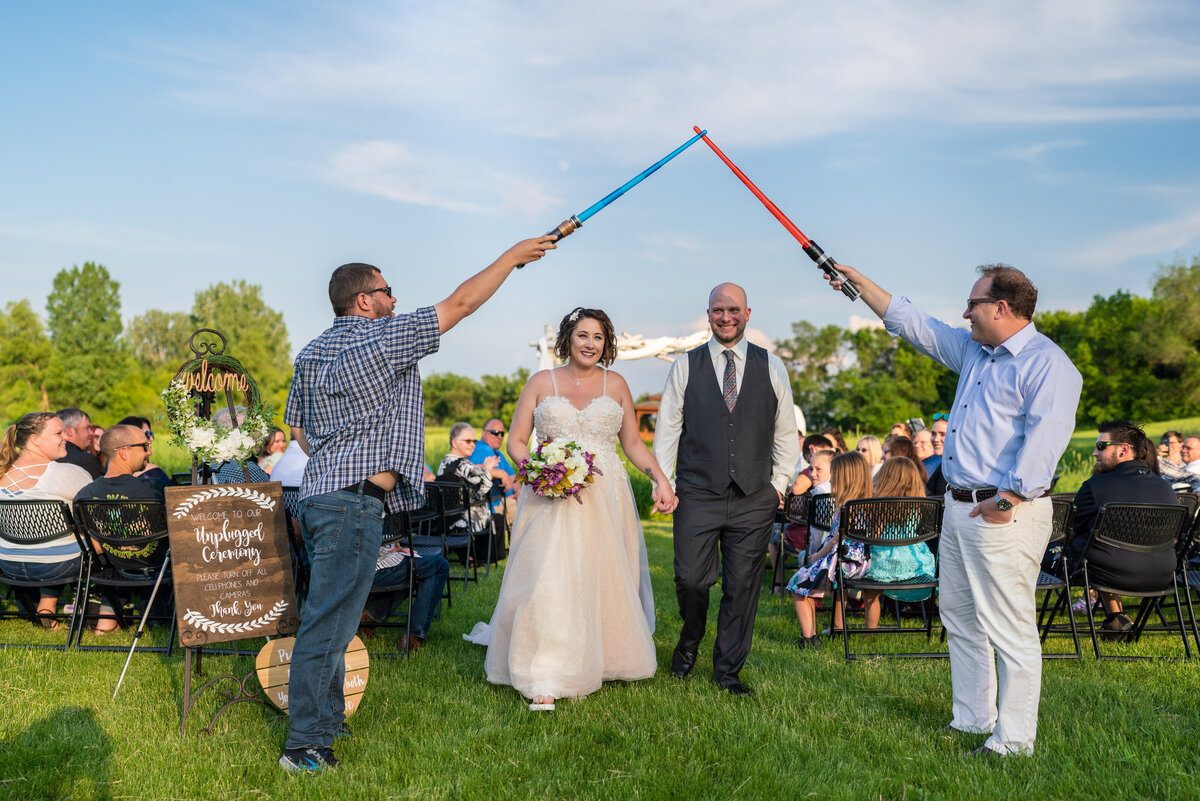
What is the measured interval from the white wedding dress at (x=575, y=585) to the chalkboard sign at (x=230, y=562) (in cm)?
125

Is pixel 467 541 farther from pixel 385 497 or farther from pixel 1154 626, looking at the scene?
pixel 1154 626

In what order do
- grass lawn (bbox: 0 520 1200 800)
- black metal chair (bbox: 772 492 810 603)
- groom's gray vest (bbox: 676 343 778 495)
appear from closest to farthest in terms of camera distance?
grass lawn (bbox: 0 520 1200 800)
groom's gray vest (bbox: 676 343 778 495)
black metal chair (bbox: 772 492 810 603)

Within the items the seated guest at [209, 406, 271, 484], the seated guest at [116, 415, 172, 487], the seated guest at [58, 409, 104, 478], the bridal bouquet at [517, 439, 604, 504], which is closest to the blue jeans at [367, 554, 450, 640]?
the seated guest at [209, 406, 271, 484]

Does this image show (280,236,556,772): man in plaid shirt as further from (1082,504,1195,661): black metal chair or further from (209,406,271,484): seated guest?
(1082,504,1195,661): black metal chair

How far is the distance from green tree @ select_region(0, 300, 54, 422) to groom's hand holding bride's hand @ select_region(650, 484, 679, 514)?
Answer: 179 feet

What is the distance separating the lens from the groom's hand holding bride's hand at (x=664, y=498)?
4902mm

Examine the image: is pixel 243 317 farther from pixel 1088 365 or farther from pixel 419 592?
pixel 419 592

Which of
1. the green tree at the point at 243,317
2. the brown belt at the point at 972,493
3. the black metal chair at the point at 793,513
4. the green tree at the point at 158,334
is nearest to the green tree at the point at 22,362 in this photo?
the green tree at the point at 243,317

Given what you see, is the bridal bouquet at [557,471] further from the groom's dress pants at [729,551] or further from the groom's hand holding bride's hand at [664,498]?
the groom's dress pants at [729,551]

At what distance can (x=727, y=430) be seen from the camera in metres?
5.06

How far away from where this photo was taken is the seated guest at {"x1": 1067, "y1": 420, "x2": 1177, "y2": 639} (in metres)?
5.78

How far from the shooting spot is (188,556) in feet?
14.4

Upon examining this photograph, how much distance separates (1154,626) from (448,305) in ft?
19.9

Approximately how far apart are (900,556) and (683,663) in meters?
1.94
